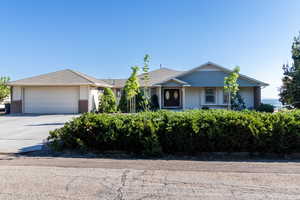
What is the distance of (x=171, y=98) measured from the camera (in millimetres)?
21406

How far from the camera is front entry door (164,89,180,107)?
2133 cm

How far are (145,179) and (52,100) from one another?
702 inches

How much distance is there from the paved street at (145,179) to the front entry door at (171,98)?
52.0 ft

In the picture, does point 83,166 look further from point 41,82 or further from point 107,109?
point 41,82

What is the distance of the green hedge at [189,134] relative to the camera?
6016mm

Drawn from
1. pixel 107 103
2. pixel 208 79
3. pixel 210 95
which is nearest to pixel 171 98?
pixel 210 95

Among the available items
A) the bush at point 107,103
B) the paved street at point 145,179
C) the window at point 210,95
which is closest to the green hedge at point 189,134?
the paved street at point 145,179

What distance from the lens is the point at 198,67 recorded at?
2038 cm

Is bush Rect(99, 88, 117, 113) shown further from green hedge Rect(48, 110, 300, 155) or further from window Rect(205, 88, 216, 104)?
green hedge Rect(48, 110, 300, 155)

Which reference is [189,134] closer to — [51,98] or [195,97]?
[195,97]

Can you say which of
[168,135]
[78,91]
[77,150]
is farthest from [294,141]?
[78,91]

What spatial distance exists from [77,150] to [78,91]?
13.6 m

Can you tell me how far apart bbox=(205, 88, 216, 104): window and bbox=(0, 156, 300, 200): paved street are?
598 inches

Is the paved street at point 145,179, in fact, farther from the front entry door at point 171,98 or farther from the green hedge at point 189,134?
the front entry door at point 171,98
